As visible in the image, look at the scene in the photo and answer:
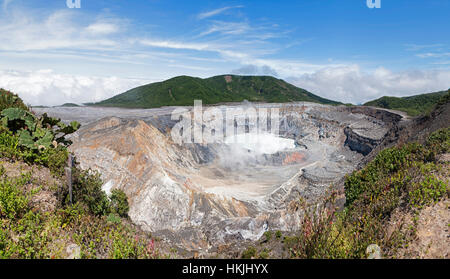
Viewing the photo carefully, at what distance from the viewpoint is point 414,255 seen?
768cm

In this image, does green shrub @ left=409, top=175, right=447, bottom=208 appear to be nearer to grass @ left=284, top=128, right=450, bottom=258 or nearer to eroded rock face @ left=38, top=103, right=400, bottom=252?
grass @ left=284, top=128, right=450, bottom=258

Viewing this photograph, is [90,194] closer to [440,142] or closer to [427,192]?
[427,192]

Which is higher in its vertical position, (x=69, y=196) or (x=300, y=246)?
(x=69, y=196)

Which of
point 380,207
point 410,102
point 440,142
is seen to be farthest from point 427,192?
point 410,102

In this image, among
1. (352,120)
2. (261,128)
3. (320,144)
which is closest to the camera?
(320,144)

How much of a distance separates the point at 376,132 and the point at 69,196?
A: 6404 centimetres

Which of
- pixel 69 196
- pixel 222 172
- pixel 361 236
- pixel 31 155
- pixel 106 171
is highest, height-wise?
pixel 31 155

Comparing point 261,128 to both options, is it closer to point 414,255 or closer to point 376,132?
point 376,132

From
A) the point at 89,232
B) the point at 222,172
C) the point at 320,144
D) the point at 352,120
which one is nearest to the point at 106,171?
the point at 222,172

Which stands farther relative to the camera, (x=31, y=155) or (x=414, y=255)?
(x=31, y=155)

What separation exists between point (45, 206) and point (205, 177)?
3201 centimetres

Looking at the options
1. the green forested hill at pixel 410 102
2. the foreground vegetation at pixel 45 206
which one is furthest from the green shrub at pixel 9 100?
the green forested hill at pixel 410 102

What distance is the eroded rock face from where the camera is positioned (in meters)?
Answer: 24.4

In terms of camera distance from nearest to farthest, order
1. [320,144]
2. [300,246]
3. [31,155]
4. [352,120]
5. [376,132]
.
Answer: [300,246]
[31,155]
[376,132]
[320,144]
[352,120]
